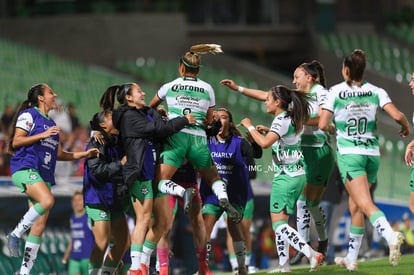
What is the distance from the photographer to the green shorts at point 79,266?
19.2m

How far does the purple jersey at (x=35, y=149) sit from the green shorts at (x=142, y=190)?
3.80ft

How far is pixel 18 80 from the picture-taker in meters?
27.7

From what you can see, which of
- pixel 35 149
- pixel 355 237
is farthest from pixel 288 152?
pixel 35 149

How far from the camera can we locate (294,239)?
14000 mm

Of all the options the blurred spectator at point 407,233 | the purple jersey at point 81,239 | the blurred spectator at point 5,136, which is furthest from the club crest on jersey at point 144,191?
the blurred spectator at point 407,233

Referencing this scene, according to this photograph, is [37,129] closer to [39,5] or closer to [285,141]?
[285,141]

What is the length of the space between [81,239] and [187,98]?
18.9ft

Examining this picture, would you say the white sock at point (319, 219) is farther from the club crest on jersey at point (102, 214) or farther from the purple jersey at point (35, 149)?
the purple jersey at point (35, 149)

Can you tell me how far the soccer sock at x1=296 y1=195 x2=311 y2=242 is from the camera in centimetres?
1512

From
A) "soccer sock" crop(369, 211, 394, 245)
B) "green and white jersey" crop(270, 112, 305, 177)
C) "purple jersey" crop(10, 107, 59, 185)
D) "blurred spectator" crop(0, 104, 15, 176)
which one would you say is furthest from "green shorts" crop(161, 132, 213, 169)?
"blurred spectator" crop(0, 104, 15, 176)

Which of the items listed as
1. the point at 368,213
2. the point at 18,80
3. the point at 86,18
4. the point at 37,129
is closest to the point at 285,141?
the point at 368,213

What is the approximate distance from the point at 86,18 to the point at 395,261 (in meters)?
25.9

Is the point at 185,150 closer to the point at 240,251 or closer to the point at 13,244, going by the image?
the point at 240,251

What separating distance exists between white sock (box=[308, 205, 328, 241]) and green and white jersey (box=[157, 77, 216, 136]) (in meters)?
1.92
